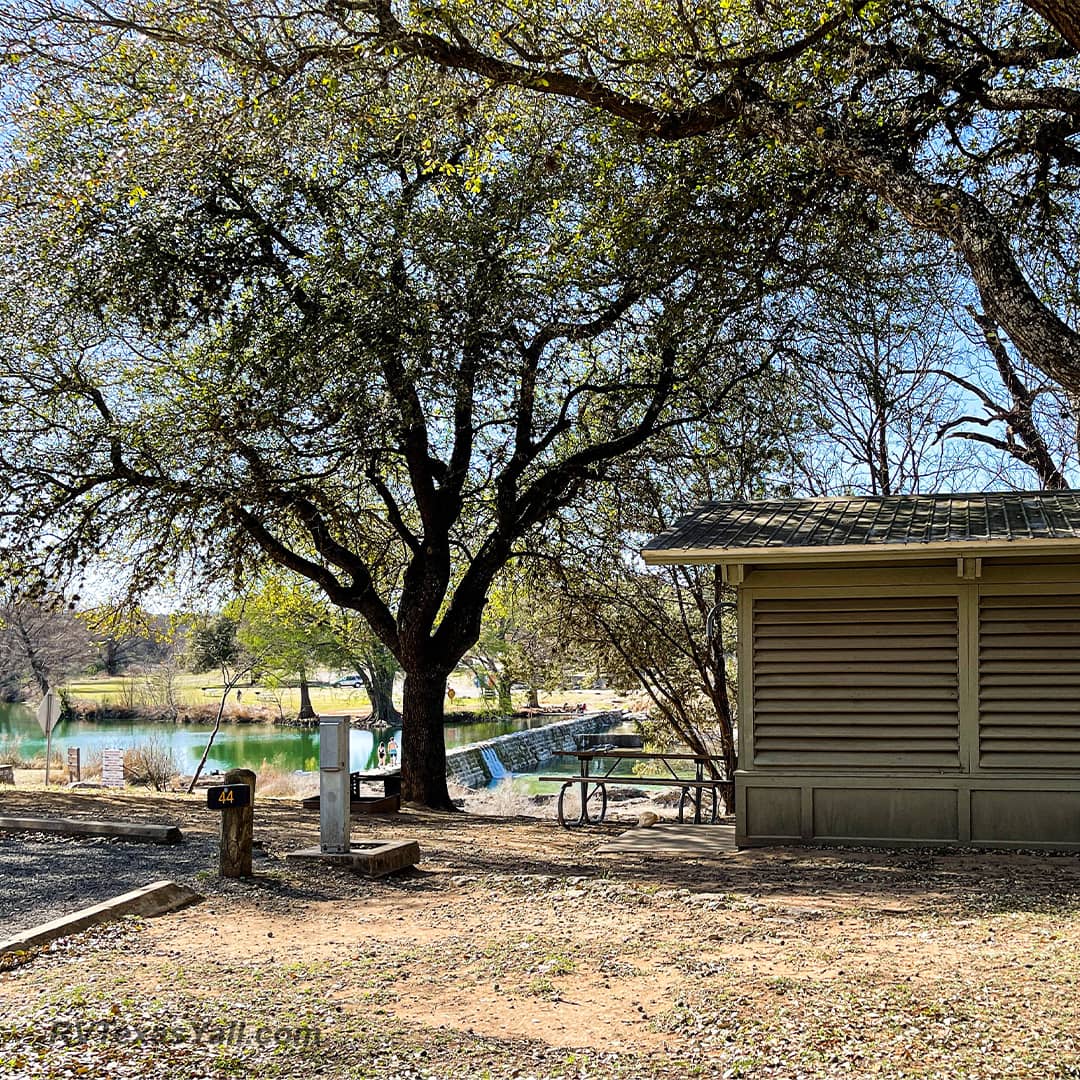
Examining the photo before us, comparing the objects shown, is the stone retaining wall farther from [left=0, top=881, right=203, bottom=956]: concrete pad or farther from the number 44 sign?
[left=0, top=881, right=203, bottom=956]: concrete pad

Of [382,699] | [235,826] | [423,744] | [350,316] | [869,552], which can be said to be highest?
[350,316]

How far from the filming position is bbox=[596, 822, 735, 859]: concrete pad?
9695 millimetres

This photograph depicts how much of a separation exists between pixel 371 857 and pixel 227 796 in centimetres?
127

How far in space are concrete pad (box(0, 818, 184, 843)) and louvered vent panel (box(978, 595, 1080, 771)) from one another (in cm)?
664

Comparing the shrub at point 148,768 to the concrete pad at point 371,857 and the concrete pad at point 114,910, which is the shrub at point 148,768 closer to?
the concrete pad at point 371,857

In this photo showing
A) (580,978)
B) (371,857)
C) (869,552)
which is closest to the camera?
(580,978)

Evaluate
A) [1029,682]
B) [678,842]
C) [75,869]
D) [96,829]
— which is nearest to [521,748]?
[678,842]

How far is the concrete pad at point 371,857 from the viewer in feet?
27.2

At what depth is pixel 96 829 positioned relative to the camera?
9250 millimetres

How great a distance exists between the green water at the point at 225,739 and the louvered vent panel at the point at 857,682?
21527 mm

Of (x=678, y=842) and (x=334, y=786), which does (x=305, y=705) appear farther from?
(x=334, y=786)

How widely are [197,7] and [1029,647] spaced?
771 centimetres

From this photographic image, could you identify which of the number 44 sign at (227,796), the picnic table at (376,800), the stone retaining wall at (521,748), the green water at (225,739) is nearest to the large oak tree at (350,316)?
the picnic table at (376,800)

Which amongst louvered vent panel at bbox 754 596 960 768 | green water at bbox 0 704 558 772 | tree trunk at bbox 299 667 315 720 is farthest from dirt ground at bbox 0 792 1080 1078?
tree trunk at bbox 299 667 315 720
